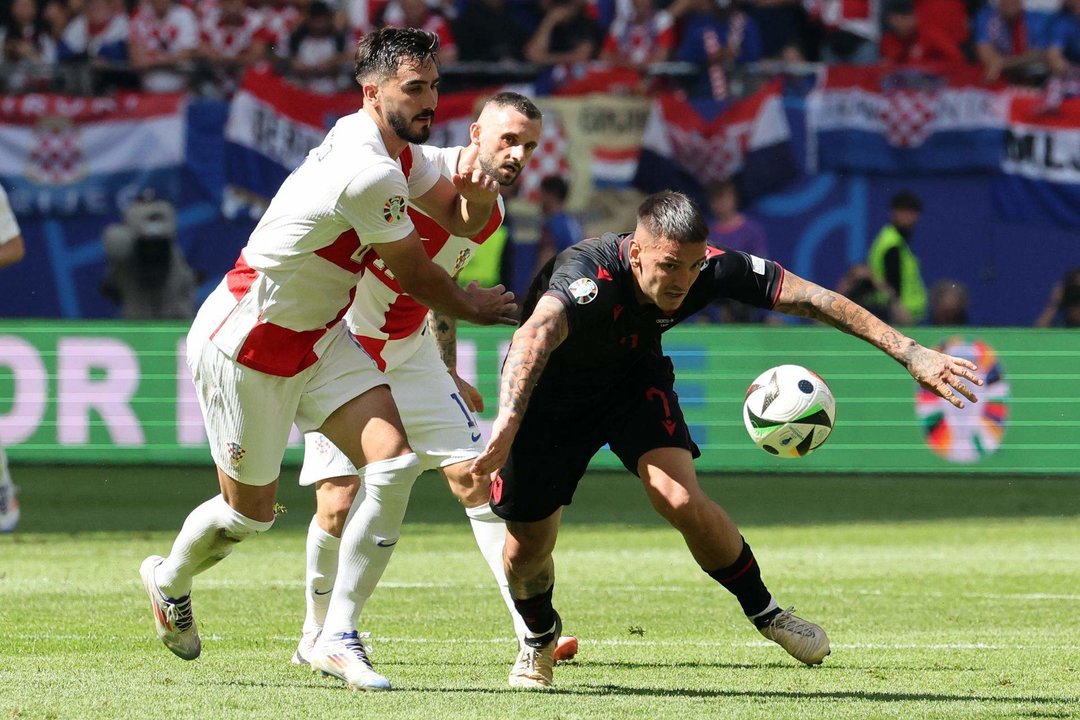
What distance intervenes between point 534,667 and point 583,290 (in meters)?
1.54

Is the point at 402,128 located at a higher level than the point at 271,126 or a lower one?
higher

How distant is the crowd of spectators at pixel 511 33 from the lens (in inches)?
725

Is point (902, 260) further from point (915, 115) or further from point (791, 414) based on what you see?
point (791, 414)

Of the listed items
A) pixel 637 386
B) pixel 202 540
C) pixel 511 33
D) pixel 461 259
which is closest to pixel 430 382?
pixel 461 259

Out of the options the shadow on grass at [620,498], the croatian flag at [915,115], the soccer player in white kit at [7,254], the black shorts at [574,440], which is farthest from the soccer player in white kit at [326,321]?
the croatian flag at [915,115]

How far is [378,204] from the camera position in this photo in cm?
607

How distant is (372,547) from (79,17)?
1434cm

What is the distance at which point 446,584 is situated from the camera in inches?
389

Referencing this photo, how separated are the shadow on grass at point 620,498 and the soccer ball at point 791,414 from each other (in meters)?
6.04

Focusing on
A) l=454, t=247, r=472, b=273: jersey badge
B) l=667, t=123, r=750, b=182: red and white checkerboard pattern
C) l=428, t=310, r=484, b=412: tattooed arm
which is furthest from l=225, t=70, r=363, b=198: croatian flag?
l=454, t=247, r=472, b=273: jersey badge

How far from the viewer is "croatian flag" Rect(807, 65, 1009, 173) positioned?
1759 centimetres

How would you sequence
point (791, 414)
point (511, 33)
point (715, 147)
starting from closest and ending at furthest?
1. point (791, 414)
2. point (715, 147)
3. point (511, 33)

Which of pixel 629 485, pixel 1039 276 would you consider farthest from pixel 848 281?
pixel 629 485

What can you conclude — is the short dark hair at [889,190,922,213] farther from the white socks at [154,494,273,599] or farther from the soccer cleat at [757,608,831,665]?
the white socks at [154,494,273,599]
